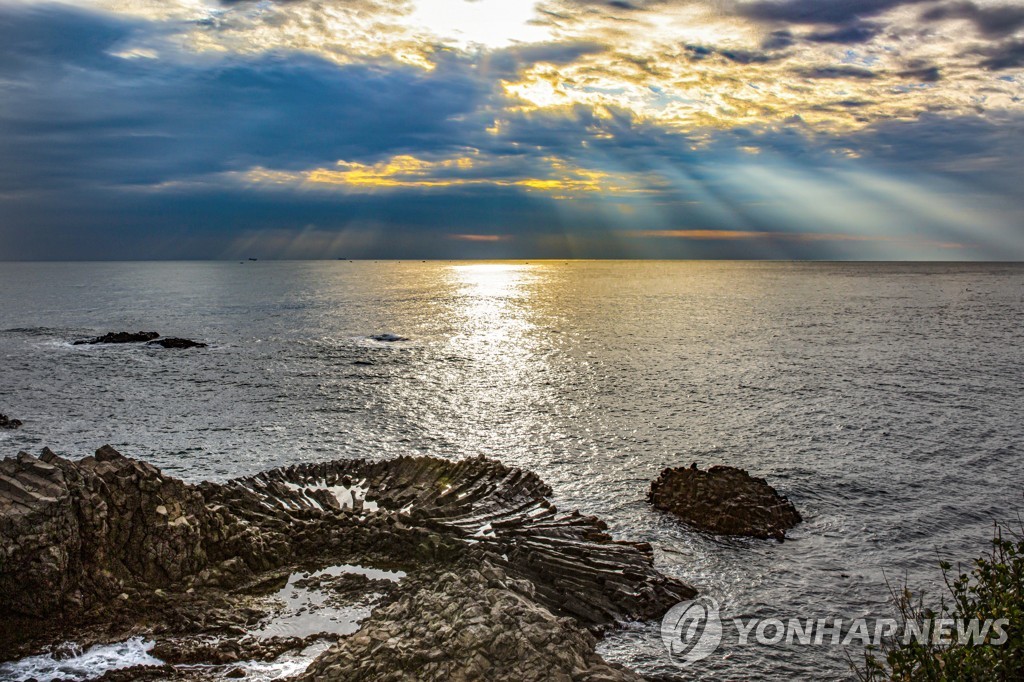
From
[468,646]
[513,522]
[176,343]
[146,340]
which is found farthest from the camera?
[146,340]

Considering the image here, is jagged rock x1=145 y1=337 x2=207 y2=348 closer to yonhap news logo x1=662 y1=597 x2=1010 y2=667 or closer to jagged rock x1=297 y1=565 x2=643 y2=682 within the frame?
jagged rock x1=297 y1=565 x2=643 y2=682

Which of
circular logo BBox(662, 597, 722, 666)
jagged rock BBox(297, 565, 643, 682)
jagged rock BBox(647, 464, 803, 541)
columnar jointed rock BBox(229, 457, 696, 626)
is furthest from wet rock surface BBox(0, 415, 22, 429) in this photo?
circular logo BBox(662, 597, 722, 666)

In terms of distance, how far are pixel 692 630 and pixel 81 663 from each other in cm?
1134

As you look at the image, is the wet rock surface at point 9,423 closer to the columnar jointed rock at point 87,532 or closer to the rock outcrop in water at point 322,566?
the rock outcrop in water at point 322,566

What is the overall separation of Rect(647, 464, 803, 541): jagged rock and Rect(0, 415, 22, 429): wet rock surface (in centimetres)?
2914

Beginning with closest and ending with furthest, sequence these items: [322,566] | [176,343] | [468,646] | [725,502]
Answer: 1. [468,646]
2. [322,566]
3. [725,502]
4. [176,343]

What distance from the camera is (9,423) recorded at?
3095cm

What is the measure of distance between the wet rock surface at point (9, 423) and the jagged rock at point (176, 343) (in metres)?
27.5

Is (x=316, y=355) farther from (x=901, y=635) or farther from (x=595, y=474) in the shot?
(x=901, y=635)

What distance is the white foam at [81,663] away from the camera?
11219mm

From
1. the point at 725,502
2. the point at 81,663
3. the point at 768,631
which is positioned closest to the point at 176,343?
the point at 81,663

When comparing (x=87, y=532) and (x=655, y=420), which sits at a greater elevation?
(x=87, y=532)

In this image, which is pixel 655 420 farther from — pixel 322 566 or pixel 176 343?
pixel 176 343

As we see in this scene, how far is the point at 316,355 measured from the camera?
180 ft
